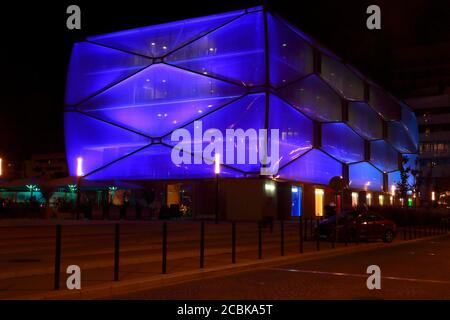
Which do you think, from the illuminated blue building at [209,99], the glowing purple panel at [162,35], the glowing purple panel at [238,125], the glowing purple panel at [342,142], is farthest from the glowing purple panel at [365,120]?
the glowing purple panel at [162,35]

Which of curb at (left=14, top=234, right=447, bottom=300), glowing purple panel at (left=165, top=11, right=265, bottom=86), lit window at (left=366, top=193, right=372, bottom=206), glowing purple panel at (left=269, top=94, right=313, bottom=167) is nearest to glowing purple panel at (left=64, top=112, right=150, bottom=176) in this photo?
glowing purple panel at (left=165, top=11, right=265, bottom=86)

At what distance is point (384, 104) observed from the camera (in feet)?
238

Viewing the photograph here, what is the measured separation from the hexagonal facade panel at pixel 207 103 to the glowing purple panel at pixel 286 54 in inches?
3.5

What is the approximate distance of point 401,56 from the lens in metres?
119

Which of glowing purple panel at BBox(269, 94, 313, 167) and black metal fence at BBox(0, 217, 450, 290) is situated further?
glowing purple panel at BBox(269, 94, 313, 167)

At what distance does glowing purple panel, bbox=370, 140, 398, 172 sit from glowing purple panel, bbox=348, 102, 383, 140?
113 cm

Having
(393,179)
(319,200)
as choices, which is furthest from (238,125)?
(393,179)

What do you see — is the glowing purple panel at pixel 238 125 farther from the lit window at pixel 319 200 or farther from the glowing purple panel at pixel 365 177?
the glowing purple panel at pixel 365 177

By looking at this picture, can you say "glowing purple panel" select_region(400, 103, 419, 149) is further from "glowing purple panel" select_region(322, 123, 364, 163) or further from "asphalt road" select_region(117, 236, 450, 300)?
"asphalt road" select_region(117, 236, 450, 300)

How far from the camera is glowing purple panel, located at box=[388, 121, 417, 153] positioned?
73994 millimetres

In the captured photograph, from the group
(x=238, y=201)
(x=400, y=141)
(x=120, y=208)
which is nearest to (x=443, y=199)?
(x=400, y=141)

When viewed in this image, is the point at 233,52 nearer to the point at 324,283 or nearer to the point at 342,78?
the point at 342,78
